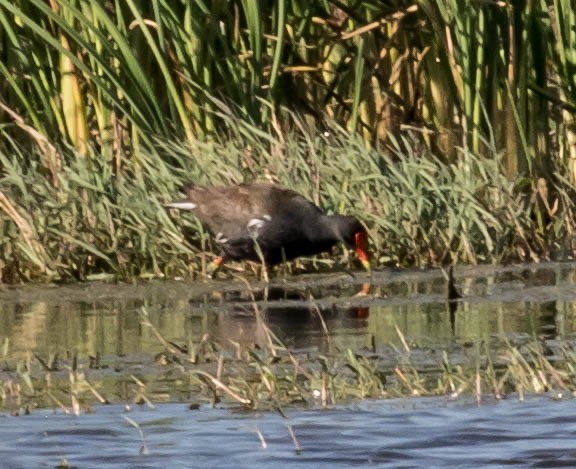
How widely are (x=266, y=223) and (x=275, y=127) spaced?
0.83m

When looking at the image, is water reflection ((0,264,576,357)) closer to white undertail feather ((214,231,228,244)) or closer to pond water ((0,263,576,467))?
pond water ((0,263,576,467))

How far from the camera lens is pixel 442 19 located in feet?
36.2

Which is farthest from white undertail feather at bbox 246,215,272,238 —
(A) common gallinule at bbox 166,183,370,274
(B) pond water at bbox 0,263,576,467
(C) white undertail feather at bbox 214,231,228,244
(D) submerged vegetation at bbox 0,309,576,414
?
(D) submerged vegetation at bbox 0,309,576,414

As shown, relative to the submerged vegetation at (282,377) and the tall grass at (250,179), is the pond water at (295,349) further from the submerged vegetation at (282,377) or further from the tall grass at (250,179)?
the tall grass at (250,179)

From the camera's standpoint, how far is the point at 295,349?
730cm

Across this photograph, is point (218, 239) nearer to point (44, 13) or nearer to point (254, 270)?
point (254, 270)

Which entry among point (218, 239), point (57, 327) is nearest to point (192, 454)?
point (57, 327)

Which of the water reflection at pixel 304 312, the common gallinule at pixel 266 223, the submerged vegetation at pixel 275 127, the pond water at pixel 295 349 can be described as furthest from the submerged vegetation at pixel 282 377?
the submerged vegetation at pixel 275 127

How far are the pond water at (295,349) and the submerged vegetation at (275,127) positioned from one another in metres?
0.28

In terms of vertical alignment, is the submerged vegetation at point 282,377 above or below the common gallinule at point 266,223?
below

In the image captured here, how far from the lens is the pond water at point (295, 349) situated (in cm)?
525

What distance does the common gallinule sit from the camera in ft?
32.4

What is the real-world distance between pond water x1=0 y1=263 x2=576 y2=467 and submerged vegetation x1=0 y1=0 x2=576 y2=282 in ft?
0.92

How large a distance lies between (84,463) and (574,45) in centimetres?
628
